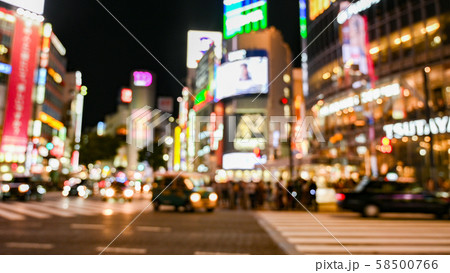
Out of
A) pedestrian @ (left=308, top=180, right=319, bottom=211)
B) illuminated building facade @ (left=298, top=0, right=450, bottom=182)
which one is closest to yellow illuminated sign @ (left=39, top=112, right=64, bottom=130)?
illuminated building facade @ (left=298, top=0, right=450, bottom=182)

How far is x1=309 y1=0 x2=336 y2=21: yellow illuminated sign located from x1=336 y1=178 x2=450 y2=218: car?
32647 mm

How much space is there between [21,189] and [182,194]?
11945 mm

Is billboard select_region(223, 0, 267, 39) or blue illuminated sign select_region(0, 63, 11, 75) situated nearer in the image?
blue illuminated sign select_region(0, 63, 11, 75)

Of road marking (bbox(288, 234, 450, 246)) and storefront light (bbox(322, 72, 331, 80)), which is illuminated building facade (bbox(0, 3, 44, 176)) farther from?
road marking (bbox(288, 234, 450, 246))

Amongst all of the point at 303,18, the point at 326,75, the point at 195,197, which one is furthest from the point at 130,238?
the point at 303,18

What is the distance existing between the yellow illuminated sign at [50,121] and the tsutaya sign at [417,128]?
51009 mm

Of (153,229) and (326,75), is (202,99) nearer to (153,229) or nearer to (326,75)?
(326,75)

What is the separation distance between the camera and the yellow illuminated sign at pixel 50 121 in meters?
60.7

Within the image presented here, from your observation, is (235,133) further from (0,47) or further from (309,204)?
(309,204)

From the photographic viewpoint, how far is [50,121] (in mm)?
66062

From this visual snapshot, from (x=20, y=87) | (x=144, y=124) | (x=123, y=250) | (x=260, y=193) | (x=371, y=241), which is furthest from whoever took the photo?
(x=144, y=124)

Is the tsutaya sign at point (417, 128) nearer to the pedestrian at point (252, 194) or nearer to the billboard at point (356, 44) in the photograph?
the billboard at point (356, 44)

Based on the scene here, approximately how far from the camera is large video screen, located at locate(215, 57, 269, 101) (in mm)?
62969
